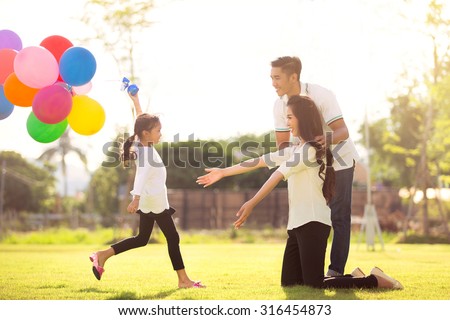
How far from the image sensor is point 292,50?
8320mm

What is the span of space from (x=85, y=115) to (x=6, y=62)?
745mm

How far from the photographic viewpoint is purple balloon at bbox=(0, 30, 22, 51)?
5.39m

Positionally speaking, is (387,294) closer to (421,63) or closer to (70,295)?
(70,295)

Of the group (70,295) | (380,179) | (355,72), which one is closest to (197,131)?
(355,72)

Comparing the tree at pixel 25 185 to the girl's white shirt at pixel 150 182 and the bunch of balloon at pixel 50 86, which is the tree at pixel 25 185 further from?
the girl's white shirt at pixel 150 182

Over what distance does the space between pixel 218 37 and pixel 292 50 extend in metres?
1.04

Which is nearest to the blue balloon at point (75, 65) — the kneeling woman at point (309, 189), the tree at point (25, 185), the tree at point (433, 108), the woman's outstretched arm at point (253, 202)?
the kneeling woman at point (309, 189)

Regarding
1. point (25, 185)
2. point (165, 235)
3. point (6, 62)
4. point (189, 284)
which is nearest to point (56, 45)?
point (6, 62)

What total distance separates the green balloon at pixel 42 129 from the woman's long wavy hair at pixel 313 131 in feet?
6.86

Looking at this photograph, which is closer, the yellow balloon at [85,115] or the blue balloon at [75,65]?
the blue balloon at [75,65]

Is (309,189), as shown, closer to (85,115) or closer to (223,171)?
(223,171)

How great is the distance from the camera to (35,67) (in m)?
4.90

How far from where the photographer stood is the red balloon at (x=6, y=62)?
519cm

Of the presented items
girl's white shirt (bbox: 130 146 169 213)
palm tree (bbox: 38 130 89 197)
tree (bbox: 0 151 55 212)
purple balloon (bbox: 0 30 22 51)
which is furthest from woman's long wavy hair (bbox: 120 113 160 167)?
tree (bbox: 0 151 55 212)
